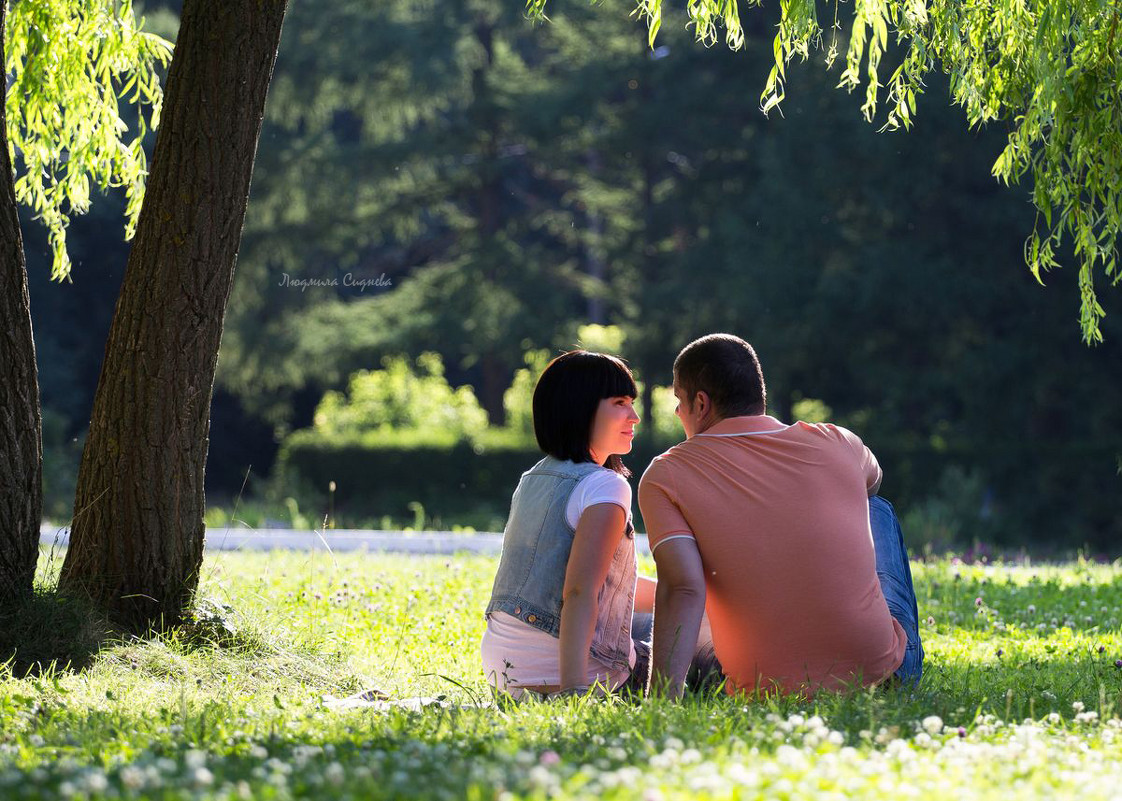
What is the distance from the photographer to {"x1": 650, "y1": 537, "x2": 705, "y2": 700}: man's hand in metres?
3.90

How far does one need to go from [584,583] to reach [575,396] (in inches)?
24.7

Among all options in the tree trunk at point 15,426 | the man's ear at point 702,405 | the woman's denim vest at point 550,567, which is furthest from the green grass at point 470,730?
the man's ear at point 702,405

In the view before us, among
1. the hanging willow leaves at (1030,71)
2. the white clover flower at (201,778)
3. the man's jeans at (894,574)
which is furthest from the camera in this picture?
the hanging willow leaves at (1030,71)

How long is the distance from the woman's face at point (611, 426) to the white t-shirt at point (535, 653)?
0.36 ft

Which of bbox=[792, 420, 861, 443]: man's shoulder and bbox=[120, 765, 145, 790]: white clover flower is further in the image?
bbox=[792, 420, 861, 443]: man's shoulder

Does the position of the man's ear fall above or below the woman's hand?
above

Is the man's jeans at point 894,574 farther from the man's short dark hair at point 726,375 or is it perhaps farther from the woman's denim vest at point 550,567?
the woman's denim vest at point 550,567

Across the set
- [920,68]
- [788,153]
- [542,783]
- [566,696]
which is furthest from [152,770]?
[788,153]

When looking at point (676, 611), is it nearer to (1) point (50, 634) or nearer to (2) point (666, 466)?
(2) point (666, 466)

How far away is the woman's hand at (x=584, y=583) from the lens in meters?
4.01

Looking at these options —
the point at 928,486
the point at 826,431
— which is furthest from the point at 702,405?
the point at 928,486

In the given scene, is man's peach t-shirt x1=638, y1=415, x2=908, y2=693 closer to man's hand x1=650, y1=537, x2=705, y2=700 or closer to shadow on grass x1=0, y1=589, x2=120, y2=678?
man's hand x1=650, y1=537, x2=705, y2=700

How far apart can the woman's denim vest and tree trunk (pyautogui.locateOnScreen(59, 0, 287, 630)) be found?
64.6 inches

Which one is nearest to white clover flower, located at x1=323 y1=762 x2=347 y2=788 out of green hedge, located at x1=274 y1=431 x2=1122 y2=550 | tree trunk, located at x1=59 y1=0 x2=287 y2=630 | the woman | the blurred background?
the woman
